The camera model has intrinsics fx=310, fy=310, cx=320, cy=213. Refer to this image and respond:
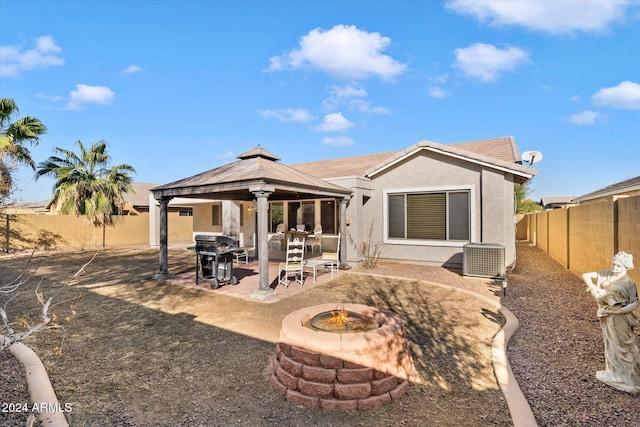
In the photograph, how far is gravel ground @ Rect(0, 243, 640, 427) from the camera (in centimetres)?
309

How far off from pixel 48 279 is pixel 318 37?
15.0 m

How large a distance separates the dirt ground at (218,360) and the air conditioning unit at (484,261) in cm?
135

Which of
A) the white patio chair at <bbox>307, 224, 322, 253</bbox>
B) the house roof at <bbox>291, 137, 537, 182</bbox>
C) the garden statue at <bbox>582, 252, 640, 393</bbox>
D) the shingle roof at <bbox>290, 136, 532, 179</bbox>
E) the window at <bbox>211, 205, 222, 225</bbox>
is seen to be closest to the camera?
the garden statue at <bbox>582, 252, 640, 393</bbox>

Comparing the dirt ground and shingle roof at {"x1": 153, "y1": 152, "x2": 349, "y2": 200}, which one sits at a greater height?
shingle roof at {"x1": 153, "y1": 152, "x2": 349, "y2": 200}

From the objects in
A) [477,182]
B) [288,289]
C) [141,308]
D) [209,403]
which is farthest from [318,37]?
[209,403]

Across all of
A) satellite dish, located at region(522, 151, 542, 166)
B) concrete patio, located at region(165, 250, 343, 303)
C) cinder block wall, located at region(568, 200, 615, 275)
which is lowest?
concrete patio, located at region(165, 250, 343, 303)

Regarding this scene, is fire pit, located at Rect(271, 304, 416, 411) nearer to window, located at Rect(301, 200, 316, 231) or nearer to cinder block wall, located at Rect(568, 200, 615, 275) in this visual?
cinder block wall, located at Rect(568, 200, 615, 275)

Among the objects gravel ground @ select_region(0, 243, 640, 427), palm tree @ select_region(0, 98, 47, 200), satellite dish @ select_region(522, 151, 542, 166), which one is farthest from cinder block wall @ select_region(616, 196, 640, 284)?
palm tree @ select_region(0, 98, 47, 200)

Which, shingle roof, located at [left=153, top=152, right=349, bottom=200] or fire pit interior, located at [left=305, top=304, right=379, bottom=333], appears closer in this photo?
fire pit interior, located at [left=305, top=304, right=379, bottom=333]

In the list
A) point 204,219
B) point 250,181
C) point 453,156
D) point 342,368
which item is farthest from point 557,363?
point 204,219

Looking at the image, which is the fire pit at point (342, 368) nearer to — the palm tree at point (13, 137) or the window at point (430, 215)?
the window at point (430, 215)

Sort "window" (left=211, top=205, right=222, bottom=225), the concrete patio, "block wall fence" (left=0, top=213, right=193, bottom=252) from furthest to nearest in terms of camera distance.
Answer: "window" (left=211, top=205, right=222, bottom=225)
"block wall fence" (left=0, top=213, right=193, bottom=252)
the concrete patio

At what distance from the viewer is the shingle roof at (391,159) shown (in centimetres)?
1159

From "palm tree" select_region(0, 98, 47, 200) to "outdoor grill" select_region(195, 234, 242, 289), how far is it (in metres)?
10.7
